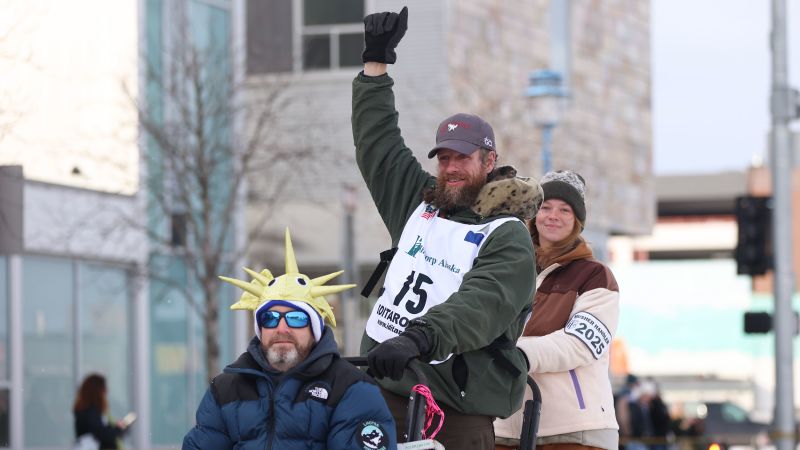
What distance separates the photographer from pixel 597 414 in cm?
717

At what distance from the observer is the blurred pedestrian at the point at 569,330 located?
7105 mm

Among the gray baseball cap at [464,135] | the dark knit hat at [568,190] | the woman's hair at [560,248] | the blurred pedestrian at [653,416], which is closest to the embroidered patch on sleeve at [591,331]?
the woman's hair at [560,248]

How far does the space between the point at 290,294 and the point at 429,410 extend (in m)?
0.62

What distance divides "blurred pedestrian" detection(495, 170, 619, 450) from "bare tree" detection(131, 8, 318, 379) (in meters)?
14.7

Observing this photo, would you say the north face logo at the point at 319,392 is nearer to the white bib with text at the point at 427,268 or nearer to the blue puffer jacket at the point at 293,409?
the blue puffer jacket at the point at 293,409

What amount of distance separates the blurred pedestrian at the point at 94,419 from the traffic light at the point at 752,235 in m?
9.67

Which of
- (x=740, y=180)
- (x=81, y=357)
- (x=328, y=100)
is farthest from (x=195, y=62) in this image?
(x=740, y=180)

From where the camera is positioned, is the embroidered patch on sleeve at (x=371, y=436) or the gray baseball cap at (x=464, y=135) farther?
the gray baseball cap at (x=464, y=135)

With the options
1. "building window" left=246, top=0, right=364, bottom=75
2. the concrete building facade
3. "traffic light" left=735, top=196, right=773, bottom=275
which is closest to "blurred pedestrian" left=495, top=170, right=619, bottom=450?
"traffic light" left=735, top=196, right=773, bottom=275

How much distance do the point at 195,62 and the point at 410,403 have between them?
55.5ft

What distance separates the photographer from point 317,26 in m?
33.8

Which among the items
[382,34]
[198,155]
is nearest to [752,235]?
[198,155]

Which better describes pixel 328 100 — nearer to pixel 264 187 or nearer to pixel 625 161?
pixel 264 187

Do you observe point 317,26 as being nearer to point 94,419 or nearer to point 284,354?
point 94,419
